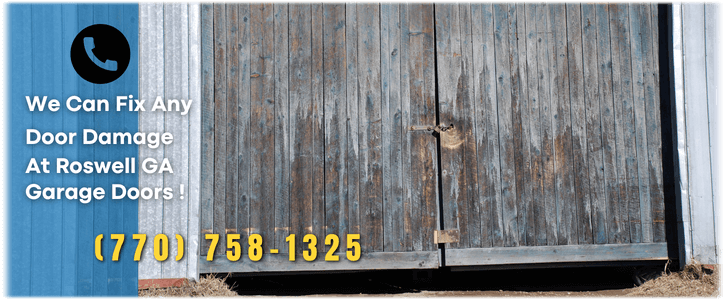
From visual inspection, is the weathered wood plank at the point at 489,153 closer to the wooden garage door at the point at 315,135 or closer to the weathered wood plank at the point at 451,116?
the weathered wood plank at the point at 451,116

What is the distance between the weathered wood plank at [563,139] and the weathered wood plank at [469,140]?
67cm

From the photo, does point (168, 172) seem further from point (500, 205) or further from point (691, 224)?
point (691, 224)

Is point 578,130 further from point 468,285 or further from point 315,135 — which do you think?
point 315,135

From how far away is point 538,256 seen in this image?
439 cm

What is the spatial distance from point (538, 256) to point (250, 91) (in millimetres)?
2689

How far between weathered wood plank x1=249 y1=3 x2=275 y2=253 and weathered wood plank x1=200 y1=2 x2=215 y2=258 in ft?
1.02

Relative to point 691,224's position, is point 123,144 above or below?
above

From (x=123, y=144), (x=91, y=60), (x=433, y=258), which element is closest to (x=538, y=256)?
(x=433, y=258)

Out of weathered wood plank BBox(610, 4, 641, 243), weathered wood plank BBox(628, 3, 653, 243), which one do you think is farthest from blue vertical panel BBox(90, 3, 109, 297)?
weathered wood plank BBox(628, 3, 653, 243)

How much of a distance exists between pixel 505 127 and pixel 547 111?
0.37 m

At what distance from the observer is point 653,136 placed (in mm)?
4465

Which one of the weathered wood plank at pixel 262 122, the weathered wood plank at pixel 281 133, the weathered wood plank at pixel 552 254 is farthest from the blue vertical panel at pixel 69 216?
the weathered wood plank at pixel 552 254

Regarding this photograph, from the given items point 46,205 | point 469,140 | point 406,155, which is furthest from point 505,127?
point 46,205

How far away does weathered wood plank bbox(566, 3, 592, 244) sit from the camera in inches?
174
